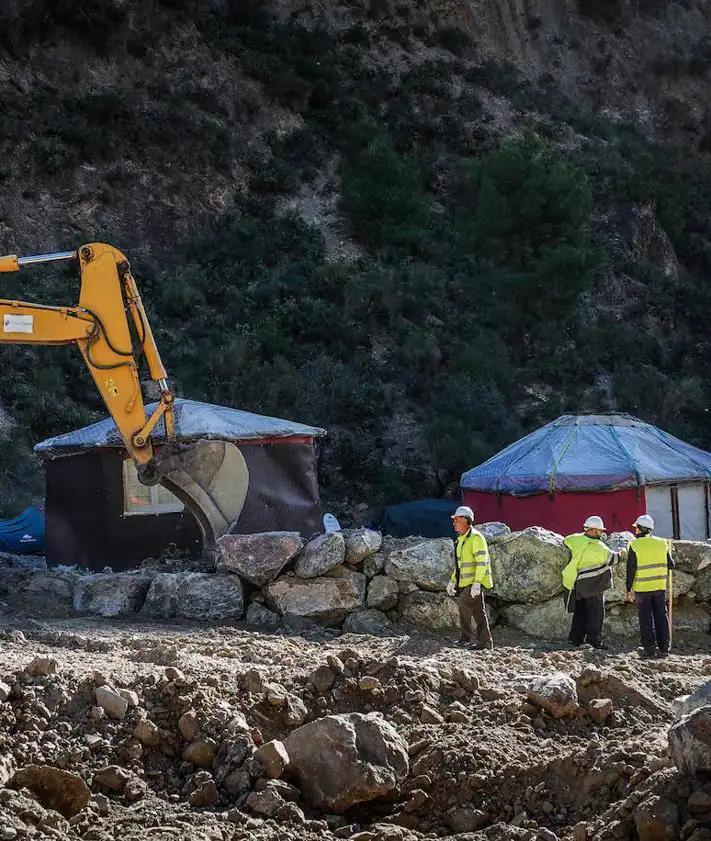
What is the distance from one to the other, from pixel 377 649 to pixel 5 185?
72.2 ft

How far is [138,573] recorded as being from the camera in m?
11.6

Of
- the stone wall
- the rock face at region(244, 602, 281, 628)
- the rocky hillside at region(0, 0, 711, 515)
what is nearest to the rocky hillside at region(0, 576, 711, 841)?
the rock face at region(244, 602, 281, 628)

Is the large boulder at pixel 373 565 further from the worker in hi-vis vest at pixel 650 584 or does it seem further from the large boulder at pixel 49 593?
the large boulder at pixel 49 593

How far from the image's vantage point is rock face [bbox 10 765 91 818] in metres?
5.07

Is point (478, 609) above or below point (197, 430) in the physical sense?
below

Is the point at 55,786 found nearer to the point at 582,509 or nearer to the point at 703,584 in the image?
the point at 703,584

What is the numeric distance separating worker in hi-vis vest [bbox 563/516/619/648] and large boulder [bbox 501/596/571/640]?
0.57 meters

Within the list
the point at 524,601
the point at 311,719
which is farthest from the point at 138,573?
the point at 311,719

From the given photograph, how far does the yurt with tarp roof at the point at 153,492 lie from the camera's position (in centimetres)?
1438

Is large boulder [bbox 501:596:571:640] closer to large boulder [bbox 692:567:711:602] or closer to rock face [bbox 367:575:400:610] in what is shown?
rock face [bbox 367:575:400:610]

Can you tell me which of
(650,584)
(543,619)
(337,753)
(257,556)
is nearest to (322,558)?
(257,556)

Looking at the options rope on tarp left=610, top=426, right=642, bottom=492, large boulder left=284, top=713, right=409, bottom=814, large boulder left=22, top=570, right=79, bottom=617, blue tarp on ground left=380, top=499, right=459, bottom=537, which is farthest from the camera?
blue tarp on ground left=380, top=499, right=459, bottom=537

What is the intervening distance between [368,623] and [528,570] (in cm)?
163

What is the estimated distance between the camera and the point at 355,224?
32469 millimetres
